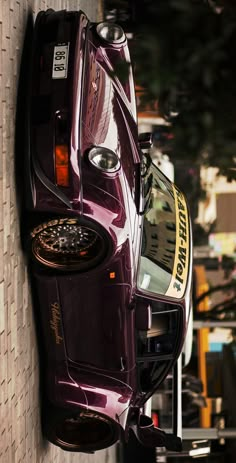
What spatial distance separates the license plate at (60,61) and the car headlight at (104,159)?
588 millimetres

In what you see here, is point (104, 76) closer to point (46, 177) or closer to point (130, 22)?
point (46, 177)

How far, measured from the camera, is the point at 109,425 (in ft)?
21.4

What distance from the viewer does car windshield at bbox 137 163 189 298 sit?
6.23 m

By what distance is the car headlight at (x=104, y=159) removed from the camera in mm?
5492

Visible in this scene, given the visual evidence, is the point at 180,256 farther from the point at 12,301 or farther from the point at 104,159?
the point at 12,301

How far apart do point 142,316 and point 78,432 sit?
147cm

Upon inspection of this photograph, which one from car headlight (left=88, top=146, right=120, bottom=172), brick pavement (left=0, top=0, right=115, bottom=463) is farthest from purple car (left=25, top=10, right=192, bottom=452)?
brick pavement (left=0, top=0, right=115, bottom=463)

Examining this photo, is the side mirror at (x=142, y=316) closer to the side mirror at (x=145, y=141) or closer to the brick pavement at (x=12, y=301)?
the brick pavement at (x=12, y=301)

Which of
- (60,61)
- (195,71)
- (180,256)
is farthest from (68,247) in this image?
(195,71)

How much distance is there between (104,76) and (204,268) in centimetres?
1393

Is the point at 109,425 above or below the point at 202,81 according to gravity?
below

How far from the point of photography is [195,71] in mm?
2281

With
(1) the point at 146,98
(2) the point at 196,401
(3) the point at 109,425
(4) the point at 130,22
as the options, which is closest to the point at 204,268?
(2) the point at 196,401

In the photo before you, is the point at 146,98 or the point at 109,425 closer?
the point at 146,98
